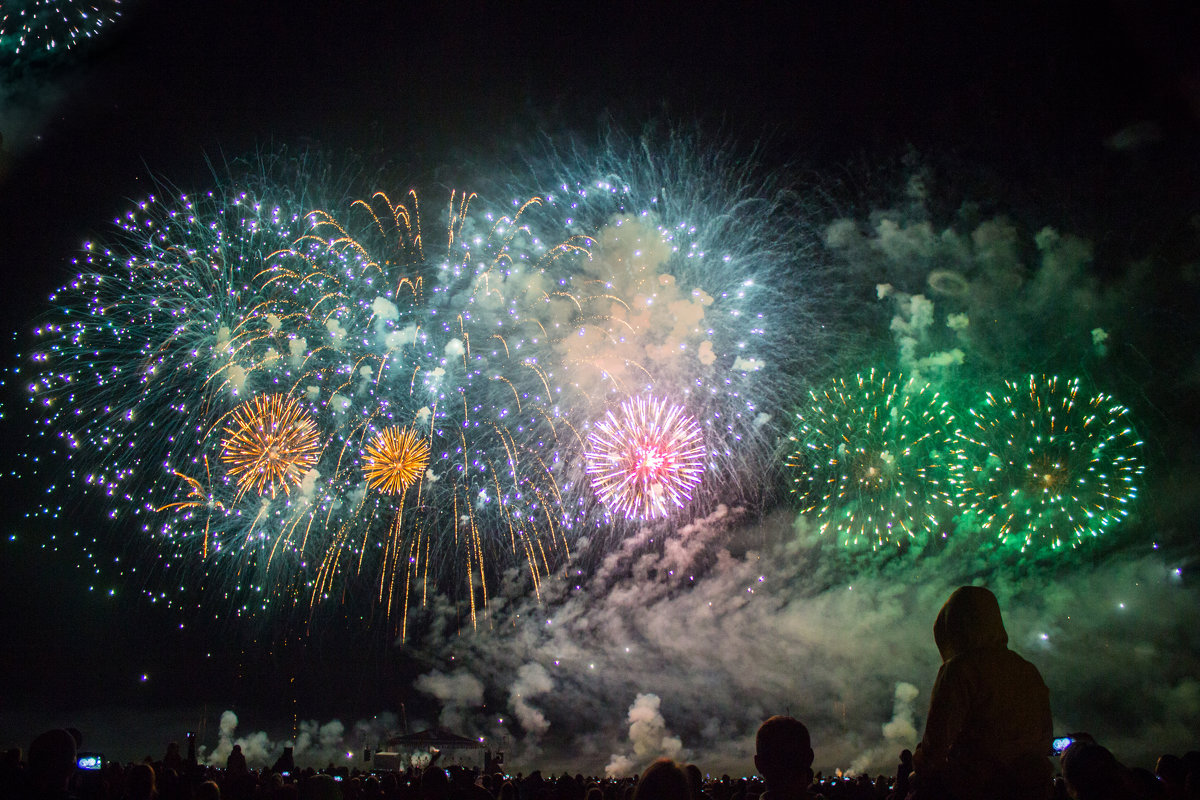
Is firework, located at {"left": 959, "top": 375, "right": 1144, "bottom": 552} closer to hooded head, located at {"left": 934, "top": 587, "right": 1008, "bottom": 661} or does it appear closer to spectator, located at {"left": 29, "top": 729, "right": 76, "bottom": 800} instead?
hooded head, located at {"left": 934, "top": 587, "right": 1008, "bottom": 661}

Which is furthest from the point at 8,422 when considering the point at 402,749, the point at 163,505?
the point at 402,749

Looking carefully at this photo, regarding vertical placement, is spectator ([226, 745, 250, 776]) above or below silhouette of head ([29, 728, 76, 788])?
below

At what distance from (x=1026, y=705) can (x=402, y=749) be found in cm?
4166

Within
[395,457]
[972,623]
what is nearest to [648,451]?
[395,457]

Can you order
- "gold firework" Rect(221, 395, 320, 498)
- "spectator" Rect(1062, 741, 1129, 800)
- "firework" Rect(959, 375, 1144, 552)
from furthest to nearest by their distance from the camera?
1. "firework" Rect(959, 375, 1144, 552)
2. "gold firework" Rect(221, 395, 320, 498)
3. "spectator" Rect(1062, 741, 1129, 800)

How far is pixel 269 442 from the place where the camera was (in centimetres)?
1686

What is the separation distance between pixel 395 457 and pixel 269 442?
2983mm

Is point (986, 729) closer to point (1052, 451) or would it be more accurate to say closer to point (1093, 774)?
point (1093, 774)

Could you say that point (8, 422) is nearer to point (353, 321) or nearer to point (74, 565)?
point (74, 565)

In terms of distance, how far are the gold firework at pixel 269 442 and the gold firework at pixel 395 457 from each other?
141 cm

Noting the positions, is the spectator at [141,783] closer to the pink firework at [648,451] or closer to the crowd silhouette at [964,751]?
the crowd silhouette at [964,751]

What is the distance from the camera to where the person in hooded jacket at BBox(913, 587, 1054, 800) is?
2877 mm

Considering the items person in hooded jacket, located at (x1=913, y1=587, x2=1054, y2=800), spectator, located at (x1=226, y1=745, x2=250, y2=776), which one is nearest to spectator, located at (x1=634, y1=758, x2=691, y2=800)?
person in hooded jacket, located at (x1=913, y1=587, x2=1054, y2=800)

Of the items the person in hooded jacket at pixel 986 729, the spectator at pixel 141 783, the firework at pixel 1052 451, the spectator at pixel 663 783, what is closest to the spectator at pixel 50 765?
the spectator at pixel 141 783
